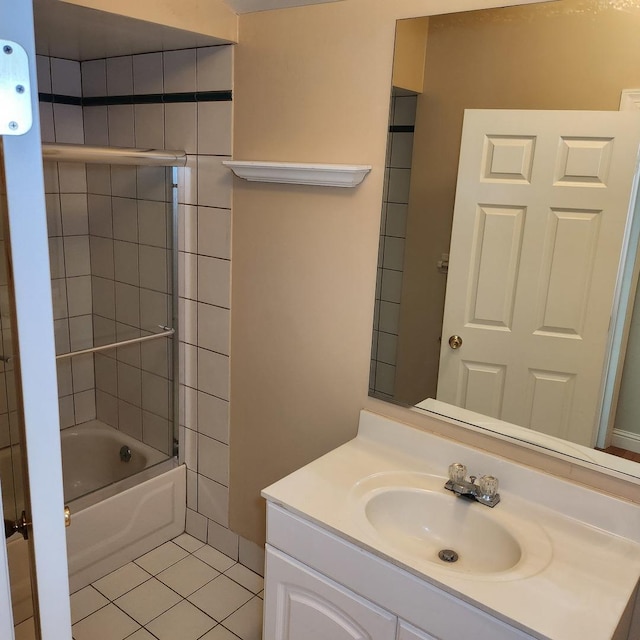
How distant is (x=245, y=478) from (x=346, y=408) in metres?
0.60

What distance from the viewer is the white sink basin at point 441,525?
1.42 m

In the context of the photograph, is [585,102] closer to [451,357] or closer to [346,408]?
[451,357]

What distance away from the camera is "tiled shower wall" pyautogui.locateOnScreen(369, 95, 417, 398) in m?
1.65

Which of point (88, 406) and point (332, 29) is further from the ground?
point (332, 29)

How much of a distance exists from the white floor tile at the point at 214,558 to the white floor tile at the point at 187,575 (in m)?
0.02

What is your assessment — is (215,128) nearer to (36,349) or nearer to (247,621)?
(36,349)

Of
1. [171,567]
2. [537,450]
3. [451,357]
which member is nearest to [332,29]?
[451,357]

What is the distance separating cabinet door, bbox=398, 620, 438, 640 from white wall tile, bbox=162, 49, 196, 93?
179cm

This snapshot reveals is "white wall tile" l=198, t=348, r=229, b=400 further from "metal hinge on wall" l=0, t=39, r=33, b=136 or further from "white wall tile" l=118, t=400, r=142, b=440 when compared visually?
"metal hinge on wall" l=0, t=39, r=33, b=136

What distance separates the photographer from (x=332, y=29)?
172 cm

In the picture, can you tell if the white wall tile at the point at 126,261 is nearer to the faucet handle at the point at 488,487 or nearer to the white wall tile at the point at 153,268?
the white wall tile at the point at 153,268

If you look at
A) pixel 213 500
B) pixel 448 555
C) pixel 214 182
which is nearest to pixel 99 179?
pixel 214 182

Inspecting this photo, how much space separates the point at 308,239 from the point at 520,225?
0.67 meters

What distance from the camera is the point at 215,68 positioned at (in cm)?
202
